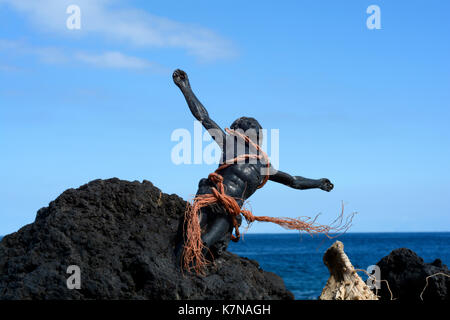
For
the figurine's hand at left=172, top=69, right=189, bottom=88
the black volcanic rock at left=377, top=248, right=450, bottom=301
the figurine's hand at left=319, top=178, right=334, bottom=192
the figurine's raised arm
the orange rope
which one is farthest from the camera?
the black volcanic rock at left=377, top=248, right=450, bottom=301

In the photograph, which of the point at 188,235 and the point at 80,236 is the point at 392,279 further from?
the point at 80,236

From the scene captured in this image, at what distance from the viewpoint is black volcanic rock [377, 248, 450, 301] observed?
705 centimetres

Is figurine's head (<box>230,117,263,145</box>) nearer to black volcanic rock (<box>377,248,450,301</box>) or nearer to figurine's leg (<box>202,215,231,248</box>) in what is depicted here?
figurine's leg (<box>202,215,231,248</box>)

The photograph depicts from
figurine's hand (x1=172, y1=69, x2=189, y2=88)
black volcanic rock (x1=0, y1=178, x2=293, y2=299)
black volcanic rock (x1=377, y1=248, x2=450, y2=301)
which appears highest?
figurine's hand (x1=172, y1=69, x2=189, y2=88)

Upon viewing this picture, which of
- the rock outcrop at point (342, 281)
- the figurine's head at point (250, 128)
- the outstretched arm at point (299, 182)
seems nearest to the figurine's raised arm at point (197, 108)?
the figurine's head at point (250, 128)

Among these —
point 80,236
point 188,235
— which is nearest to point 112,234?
point 80,236

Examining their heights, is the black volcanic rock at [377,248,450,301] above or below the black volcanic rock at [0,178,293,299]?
below

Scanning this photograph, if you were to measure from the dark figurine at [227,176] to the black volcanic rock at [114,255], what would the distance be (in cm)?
28

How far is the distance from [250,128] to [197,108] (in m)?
0.63

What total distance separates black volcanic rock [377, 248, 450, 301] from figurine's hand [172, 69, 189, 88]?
3576 mm

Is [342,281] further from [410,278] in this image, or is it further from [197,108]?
[197,108]

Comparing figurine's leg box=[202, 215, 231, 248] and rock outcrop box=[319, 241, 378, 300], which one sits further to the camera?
rock outcrop box=[319, 241, 378, 300]

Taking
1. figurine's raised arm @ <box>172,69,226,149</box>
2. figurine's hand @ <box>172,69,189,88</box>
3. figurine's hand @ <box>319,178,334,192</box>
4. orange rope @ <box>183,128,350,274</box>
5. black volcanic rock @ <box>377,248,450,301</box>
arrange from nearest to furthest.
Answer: orange rope @ <box>183,128,350,274</box> → figurine's raised arm @ <box>172,69,226,149</box> → figurine's hand @ <box>172,69,189,88</box> → figurine's hand @ <box>319,178,334,192</box> → black volcanic rock @ <box>377,248,450,301</box>

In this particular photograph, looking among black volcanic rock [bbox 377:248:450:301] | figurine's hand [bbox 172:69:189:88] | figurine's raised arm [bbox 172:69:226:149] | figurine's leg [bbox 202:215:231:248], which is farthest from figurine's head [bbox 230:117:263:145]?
black volcanic rock [bbox 377:248:450:301]
